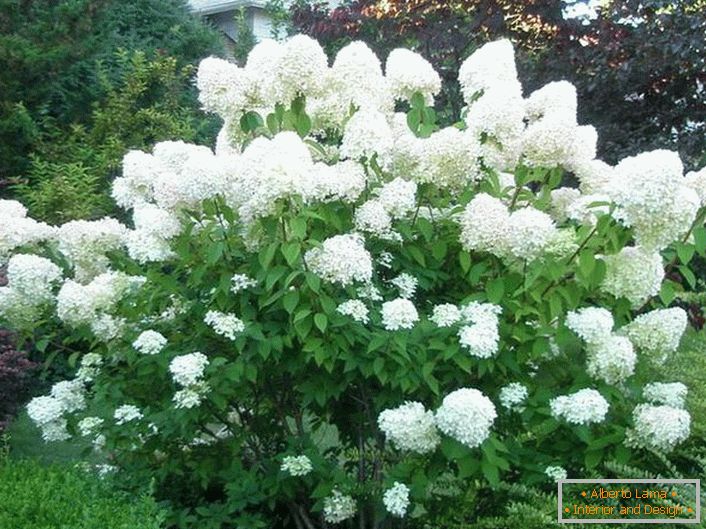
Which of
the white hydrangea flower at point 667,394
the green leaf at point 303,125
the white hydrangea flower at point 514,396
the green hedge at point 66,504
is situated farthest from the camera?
the green leaf at point 303,125

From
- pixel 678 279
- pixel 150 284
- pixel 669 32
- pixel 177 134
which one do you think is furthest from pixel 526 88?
pixel 150 284

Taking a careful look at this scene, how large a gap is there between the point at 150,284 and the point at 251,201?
29.6 inches

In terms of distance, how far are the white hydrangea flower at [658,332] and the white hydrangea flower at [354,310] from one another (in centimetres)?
105

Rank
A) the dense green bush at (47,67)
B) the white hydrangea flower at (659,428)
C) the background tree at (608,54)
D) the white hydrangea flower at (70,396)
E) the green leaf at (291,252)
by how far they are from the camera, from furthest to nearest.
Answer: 1. the dense green bush at (47,67)
2. the background tree at (608,54)
3. the white hydrangea flower at (70,396)
4. the white hydrangea flower at (659,428)
5. the green leaf at (291,252)

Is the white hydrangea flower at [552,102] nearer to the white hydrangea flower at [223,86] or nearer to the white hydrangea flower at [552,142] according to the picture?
the white hydrangea flower at [552,142]

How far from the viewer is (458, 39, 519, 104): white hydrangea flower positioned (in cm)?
405

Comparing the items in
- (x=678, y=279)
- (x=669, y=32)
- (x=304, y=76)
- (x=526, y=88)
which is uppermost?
(x=304, y=76)

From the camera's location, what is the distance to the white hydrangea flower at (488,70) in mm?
4051

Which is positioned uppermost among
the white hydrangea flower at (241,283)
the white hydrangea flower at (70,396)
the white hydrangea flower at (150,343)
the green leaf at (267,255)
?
the green leaf at (267,255)

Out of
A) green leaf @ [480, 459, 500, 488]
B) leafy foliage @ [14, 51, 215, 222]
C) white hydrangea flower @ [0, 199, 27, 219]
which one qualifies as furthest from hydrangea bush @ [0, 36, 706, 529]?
leafy foliage @ [14, 51, 215, 222]

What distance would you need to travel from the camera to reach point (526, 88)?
779 centimetres

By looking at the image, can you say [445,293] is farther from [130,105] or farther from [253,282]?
[130,105]

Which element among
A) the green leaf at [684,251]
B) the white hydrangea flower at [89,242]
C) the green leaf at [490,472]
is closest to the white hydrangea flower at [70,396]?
the white hydrangea flower at [89,242]

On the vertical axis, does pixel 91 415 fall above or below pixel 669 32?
below
